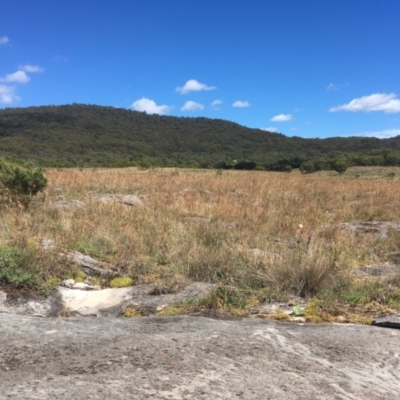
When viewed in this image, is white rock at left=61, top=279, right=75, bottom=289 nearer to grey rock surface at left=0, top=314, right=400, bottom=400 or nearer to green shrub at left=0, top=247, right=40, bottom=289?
green shrub at left=0, top=247, right=40, bottom=289

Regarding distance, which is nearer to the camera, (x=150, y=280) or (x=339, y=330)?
(x=339, y=330)

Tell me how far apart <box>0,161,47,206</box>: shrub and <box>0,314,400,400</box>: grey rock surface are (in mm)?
6068

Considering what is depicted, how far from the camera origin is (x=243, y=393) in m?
2.12

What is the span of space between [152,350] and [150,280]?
7.31ft

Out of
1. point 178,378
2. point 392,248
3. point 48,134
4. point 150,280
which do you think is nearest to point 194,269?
point 150,280

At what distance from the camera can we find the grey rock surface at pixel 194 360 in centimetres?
213

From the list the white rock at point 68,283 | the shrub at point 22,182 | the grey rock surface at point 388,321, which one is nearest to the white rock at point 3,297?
the white rock at point 68,283

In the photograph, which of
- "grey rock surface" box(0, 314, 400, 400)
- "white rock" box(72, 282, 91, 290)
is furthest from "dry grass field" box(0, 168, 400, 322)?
"grey rock surface" box(0, 314, 400, 400)

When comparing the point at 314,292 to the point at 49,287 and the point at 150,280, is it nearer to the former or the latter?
the point at 150,280

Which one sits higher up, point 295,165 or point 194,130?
point 194,130

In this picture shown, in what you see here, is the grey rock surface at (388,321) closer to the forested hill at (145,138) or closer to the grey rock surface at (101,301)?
the grey rock surface at (101,301)

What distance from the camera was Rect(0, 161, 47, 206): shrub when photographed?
8.65m

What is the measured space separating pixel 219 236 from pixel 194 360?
3.94 meters

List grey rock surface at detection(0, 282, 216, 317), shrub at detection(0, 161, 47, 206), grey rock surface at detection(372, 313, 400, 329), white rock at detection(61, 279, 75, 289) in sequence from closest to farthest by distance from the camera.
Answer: grey rock surface at detection(372, 313, 400, 329), grey rock surface at detection(0, 282, 216, 317), white rock at detection(61, 279, 75, 289), shrub at detection(0, 161, 47, 206)
